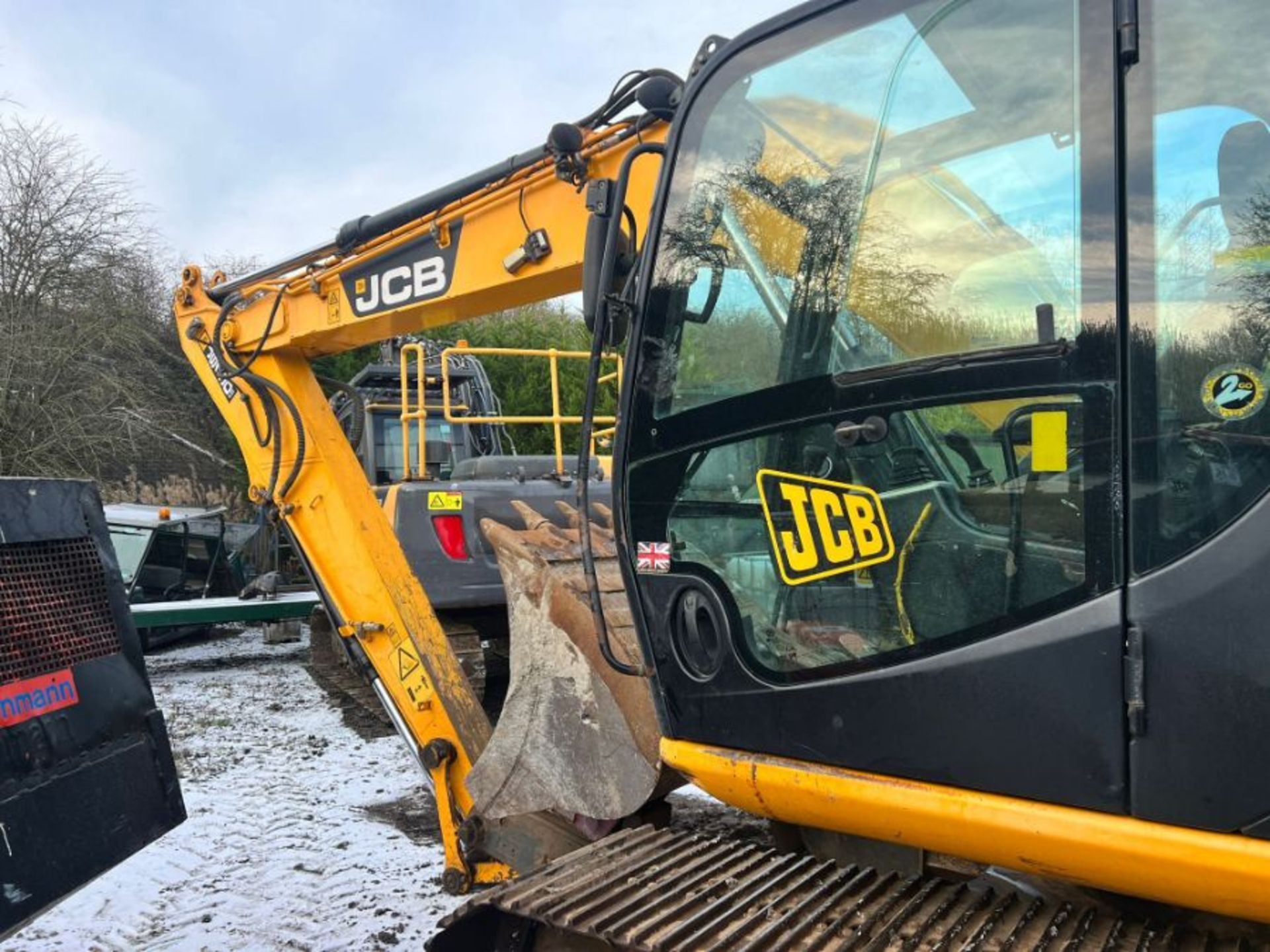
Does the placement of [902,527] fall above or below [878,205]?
below

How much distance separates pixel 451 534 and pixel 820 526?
3.45 m

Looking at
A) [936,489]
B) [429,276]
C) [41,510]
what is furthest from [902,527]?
[41,510]

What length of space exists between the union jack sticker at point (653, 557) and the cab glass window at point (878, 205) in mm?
294

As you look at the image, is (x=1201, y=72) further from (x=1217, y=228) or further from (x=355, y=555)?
(x=355, y=555)

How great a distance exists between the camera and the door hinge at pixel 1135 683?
4.97 feet

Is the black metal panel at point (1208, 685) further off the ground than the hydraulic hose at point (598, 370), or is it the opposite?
the hydraulic hose at point (598, 370)

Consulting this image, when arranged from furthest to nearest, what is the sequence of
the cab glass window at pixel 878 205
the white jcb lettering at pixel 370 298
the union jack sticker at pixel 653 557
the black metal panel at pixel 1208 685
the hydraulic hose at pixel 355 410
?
the hydraulic hose at pixel 355 410 < the white jcb lettering at pixel 370 298 < the union jack sticker at pixel 653 557 < the cab glass window at pixel 878 205 < the black metal panel at pixel 1208 685

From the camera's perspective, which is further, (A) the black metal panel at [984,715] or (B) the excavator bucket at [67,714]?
(B) the excavator bucket at [67,714]

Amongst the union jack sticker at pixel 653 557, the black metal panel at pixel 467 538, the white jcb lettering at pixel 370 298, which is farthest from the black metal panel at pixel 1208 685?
the black metal panel at pixel 467 538

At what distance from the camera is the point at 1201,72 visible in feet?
Result: 5.08

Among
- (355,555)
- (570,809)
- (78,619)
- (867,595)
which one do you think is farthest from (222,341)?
(867,595)

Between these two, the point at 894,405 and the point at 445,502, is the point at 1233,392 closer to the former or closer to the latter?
the point at 894,405

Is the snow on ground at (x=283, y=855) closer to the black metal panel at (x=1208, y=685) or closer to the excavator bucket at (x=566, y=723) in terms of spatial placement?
the excavator bucket at (x=566, y=723)

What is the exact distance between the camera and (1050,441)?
5.44ft
